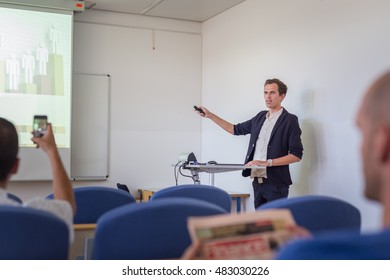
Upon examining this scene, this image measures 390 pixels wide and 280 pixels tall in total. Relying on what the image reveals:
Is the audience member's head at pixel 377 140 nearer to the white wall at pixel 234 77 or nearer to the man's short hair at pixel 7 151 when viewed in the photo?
the man's short hair at pixel 7 151

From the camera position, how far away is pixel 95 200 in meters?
3.10

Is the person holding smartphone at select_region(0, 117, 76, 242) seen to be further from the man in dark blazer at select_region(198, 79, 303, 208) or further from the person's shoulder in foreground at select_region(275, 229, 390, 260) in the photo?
the man in dark blazer at select_region(198, 79, 303, 208)

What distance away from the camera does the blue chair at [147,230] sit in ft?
5.74

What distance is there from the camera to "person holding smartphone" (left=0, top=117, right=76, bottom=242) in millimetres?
1873

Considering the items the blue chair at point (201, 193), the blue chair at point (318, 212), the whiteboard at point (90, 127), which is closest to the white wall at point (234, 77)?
the whiteboard at point (90, 127)

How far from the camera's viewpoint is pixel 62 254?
1719mm

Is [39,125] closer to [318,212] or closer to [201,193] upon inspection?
[201,193]

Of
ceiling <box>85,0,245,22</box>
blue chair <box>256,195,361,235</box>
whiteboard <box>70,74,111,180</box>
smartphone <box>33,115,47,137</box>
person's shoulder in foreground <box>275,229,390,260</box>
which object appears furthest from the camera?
whiteboard <box>70,74,111,180</box>

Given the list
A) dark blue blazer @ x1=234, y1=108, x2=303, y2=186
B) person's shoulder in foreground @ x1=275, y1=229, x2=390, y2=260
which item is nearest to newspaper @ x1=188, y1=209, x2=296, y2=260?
person's shoulder in foreground @ x1=275, y1=229, x2=390, y2=260

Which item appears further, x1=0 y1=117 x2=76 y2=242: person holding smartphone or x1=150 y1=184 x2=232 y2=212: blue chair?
x1=150 y1=184 x2=232 y2=212: blue chair

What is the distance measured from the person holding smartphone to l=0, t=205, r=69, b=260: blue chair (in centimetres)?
10

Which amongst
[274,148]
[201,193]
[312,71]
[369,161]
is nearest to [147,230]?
[369,161]

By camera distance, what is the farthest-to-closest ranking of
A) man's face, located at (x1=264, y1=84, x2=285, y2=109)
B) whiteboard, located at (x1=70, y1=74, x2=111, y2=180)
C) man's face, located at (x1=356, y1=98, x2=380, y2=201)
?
whiteboard, located at (x1=70, y1=74, x2=111, y2=180), man's face, located at (x1=264, y1=84, x2=285, y2=109), man's face, located at (x1=356, y1=98, x2=380, y2=201)

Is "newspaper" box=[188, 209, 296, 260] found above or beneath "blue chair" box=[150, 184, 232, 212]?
above
